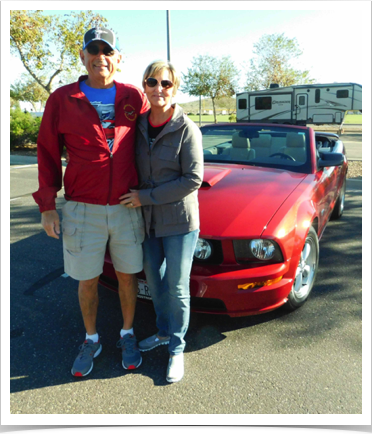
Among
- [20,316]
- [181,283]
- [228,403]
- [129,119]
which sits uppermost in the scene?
[129,119]

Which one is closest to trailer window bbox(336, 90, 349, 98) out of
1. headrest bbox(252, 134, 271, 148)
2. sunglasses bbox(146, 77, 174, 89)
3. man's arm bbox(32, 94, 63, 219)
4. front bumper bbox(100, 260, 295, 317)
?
headrest bbox(252, 134, 271, 148)

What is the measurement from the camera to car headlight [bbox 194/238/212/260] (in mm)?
2701

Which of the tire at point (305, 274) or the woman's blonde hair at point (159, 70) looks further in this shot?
the tire at point (305, 274)

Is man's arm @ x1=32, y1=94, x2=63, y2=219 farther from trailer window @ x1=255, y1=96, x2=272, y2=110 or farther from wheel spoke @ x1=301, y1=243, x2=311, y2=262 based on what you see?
trailer window @ x1=255, y1=96, x2=272, y2=110

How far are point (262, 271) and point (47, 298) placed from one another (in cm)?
200

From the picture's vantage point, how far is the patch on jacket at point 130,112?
2336mm

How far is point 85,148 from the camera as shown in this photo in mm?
2248

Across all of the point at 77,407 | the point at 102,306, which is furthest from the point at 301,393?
the point at 102,306

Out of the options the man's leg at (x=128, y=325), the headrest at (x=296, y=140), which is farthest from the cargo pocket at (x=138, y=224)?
the headrest at (x=296, y=140)

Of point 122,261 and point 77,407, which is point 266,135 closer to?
point 122,261

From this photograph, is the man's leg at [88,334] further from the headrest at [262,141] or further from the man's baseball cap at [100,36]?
the headrest at [262,141]

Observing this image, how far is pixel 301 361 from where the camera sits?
2.55 m

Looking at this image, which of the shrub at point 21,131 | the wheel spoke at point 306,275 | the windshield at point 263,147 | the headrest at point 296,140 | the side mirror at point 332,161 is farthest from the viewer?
the shrub at point 21,131

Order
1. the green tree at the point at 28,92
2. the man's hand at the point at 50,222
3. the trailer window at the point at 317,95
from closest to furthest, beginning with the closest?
1. the man's hand at the point at 50,222
2. the trailer window at the point at 317,95
3. the green tree at the point at 28,92
